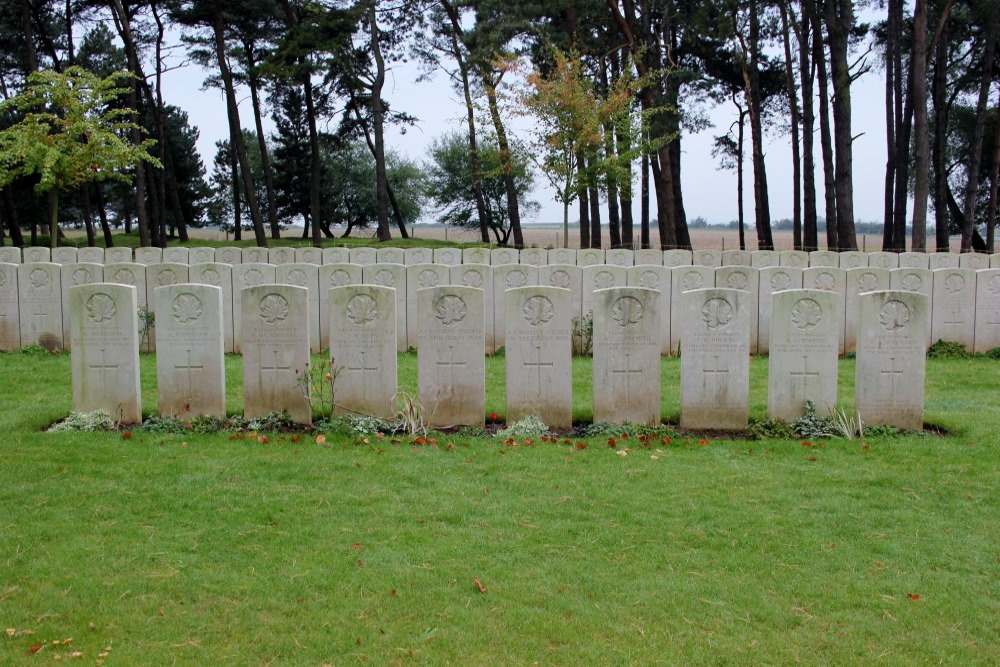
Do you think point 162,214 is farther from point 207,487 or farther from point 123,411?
point 207,487

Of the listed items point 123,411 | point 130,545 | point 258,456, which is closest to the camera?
point 130,545

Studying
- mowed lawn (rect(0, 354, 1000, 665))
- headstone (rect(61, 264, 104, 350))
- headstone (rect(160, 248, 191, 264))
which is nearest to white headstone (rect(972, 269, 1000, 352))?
mowed lawn (rect(0, 354, 1000, 665))

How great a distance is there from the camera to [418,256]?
16.7 m

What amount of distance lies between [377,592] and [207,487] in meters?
1.92

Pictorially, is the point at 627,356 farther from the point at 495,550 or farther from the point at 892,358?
the point at 495,550

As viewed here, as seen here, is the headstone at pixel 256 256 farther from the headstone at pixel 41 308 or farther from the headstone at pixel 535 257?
the headstone at pixel 41 308

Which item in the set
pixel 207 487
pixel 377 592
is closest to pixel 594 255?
pixel 207 487

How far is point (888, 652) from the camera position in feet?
10.6

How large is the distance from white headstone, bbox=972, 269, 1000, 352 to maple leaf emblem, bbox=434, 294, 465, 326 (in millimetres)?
8333

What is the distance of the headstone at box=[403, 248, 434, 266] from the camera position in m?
16.4

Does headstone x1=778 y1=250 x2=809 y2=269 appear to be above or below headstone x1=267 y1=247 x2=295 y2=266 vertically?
below

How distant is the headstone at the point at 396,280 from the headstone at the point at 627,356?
195 inches

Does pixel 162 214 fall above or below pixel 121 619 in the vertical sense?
above

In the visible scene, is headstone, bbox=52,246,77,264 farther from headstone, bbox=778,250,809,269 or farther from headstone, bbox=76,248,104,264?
headstone, bbox=778,250,809,269
